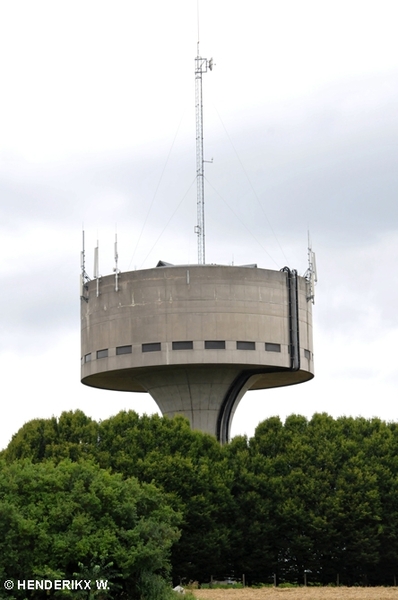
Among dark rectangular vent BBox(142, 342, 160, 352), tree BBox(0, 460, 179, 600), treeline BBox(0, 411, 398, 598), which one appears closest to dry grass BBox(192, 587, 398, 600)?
tree BBox(0, 460, 179, 600)

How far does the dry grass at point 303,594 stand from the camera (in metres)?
44.5

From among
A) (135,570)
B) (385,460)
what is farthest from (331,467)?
(135,570)

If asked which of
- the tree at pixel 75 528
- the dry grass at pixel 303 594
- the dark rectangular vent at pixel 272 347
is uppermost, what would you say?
the dark rectangular vent at pixel 272 347

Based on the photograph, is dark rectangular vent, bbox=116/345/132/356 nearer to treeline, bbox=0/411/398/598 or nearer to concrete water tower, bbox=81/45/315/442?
concrete water tower, bbox=81/45/315/442

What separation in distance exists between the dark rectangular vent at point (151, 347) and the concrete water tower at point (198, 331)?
56mm

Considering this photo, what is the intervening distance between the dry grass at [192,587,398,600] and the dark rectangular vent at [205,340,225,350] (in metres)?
17.0

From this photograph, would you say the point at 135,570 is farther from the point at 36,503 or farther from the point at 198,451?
the point at 198,451

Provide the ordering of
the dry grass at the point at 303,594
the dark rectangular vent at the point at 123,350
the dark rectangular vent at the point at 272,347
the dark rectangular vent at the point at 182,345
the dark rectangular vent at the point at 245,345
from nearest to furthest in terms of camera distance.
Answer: the dry grass at the point at 303,594, the dark rectangular vent at the point at 182,345, the dark rectangular vent at the point at 245,345, the dark rectangular vent at the point at 123,350, the dark rectangular vent at the point at 272,347

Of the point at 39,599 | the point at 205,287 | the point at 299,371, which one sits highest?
the point at 205,287

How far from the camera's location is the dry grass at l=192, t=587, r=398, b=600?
4453 centimetres

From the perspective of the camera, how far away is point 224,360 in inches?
2505

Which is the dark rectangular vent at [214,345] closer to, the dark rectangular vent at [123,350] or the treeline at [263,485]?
the dark rectangular vent at [123,350]

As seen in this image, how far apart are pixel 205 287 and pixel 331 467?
12114 millimetres

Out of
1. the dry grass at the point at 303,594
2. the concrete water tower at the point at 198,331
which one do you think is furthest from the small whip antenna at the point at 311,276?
the dry grass at the point at 303,594
